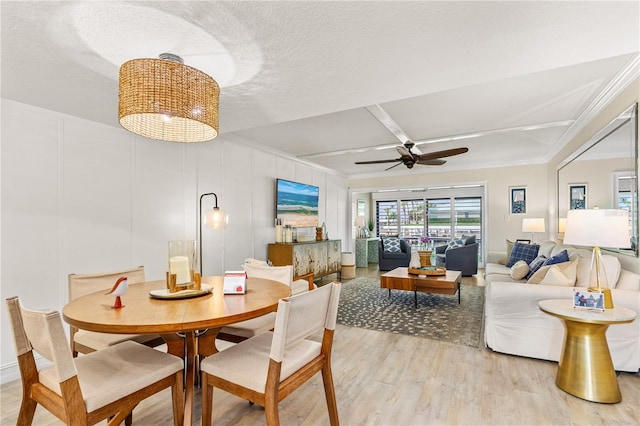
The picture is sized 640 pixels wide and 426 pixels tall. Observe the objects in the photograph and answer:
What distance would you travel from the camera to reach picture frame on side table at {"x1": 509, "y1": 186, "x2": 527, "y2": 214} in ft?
20.8

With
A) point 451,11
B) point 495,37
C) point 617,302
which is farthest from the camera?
point 617,302

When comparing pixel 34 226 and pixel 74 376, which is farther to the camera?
pixel 34 226

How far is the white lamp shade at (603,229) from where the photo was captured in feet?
6.48

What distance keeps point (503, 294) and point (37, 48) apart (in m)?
3.68

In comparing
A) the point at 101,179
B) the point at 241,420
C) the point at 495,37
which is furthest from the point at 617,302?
the point at 101,179

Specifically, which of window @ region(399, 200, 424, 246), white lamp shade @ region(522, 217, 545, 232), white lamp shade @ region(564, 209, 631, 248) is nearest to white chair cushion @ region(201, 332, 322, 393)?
white lamp shade @ region(564, 209, 631, 248)

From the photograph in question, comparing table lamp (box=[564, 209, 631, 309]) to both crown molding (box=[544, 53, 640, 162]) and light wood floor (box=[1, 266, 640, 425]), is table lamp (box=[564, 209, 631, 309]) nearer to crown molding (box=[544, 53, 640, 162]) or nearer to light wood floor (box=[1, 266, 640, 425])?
light wood floor (box=[1, 266, 640, 425])

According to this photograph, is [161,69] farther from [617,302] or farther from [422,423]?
[617,302]

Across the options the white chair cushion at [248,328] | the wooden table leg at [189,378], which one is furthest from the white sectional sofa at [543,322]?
the wooden table leg at [189,378]

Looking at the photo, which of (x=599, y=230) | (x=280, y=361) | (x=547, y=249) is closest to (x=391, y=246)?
(x=547, y=249)

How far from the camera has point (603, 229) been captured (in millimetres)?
2000

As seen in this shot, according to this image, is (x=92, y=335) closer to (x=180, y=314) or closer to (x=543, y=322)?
(x=180, y=314)

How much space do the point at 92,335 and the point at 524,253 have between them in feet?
17.7

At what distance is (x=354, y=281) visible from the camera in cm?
625
